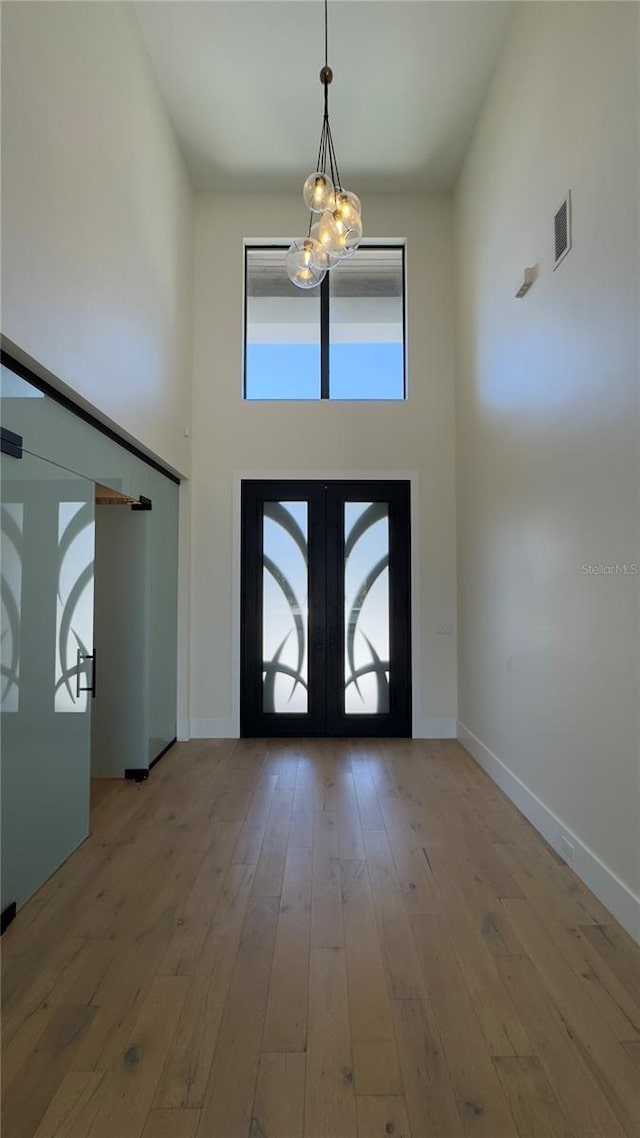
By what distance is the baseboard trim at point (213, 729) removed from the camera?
5625 millimetres

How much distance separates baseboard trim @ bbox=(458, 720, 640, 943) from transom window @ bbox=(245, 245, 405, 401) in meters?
3.94

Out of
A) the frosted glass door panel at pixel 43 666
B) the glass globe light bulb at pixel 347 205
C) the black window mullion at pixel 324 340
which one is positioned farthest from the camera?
the black window mullion at pixel 324 340

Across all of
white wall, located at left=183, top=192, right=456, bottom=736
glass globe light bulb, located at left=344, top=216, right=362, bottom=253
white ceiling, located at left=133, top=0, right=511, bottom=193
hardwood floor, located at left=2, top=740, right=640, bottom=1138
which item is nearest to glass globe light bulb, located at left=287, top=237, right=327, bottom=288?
glass globe light bulb, located at left=344, top=216, right=362, bottom=253

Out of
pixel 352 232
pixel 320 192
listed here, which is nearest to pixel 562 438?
pixel 352 232

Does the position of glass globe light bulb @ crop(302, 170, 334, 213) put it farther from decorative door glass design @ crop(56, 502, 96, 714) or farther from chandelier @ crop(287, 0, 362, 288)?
decorative door glass design @ crop(56, 502, 96, 714)

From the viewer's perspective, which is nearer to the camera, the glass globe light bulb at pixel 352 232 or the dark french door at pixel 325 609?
the glass globe light bulb at pixel 352 232

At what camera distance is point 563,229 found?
3.12m

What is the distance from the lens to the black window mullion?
5867mm

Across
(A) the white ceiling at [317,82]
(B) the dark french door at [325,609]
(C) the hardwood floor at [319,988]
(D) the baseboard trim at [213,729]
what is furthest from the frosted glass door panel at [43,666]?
(A) the white ceiling at [317,82]

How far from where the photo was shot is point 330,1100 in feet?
5.28

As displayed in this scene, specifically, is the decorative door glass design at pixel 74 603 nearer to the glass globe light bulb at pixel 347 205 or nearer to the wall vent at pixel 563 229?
the glass globe light bulb at pixel 347 205

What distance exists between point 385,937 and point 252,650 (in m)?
3.59

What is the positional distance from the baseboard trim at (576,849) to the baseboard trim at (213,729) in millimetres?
2518

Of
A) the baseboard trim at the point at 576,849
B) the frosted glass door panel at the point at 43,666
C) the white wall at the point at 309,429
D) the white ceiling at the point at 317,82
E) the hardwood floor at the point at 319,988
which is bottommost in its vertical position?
the hardwood floor at the point at 319,988
